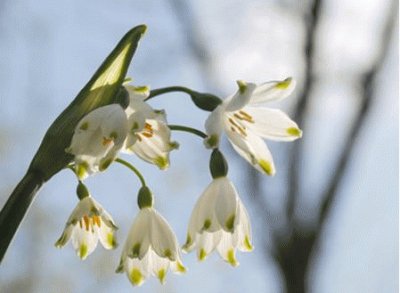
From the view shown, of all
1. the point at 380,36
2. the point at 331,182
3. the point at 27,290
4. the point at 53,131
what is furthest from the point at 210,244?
the point at 27,290

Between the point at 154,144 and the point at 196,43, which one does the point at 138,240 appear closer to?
the point at 154,144

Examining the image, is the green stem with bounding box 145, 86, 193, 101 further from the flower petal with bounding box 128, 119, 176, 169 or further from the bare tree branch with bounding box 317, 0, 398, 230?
the bare tree branch with bounding box 317, 0, 398, 230

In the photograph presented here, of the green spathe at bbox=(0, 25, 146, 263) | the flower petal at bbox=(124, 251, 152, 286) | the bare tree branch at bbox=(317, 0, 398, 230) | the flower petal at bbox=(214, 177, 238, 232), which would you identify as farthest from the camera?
the bare tree branch at bbox=(317, 0, 398, 230)

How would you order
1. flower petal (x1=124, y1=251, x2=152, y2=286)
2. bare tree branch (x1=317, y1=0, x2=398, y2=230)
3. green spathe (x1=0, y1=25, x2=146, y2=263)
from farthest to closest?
bare tree branch (x1=317, y1=0, x2=398, y2=230), flower petal (x1=124, y1=251, x2=152, y2=286), green spathe (x1=0, y1=25, x2=146, y2=263)

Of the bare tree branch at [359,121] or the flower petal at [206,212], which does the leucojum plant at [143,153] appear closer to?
the flower petal at [206,212]

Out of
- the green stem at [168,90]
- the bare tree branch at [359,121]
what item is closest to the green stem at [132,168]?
the green stem at [168,90]

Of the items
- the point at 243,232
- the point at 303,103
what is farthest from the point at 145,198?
the point at 303,103

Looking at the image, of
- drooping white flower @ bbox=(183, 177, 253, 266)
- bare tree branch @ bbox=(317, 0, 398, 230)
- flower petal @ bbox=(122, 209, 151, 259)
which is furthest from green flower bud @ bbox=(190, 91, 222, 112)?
bare tree branch @ bbox=(317, 0, 398, 230)

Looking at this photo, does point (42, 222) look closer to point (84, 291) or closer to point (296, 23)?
point (84, 291)
